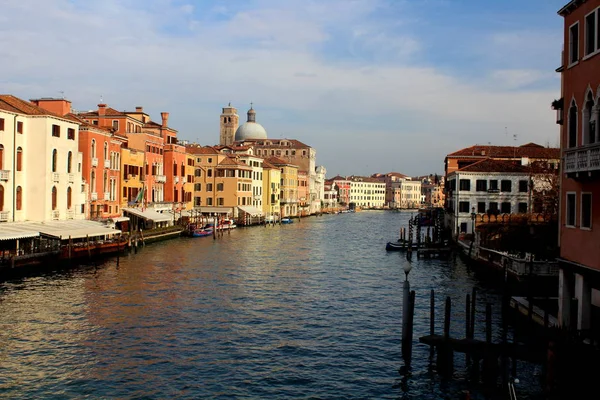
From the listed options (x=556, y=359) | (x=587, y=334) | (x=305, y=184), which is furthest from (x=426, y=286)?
(x=305, y=184)

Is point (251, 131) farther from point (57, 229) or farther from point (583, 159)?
point (583, 159)

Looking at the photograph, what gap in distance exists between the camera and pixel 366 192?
164250 millimetres

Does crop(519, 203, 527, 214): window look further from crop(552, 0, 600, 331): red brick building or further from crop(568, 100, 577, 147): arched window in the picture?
crop(568, 100, 577, 147): arched window

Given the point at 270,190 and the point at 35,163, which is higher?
the point at 35,163

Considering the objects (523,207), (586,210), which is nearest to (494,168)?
(523,207)

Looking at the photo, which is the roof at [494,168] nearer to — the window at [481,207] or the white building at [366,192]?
the window at [481,207]

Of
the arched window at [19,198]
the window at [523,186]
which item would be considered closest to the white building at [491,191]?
the window at [523,186]

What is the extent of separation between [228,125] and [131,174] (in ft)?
246

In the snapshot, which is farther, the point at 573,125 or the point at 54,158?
the point at 54,158

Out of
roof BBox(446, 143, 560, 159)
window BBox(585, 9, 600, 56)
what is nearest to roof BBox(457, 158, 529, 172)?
roof BBox(446, 143, 560, 159)

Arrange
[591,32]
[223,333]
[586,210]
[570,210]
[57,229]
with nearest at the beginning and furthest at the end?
[591,32] → [586,210] → [570,210] → [223,333] → [57,229]

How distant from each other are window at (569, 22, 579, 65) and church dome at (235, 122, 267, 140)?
99802mm

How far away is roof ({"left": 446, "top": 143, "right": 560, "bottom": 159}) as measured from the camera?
49.3 m

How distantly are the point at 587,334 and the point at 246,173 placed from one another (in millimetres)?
58647
